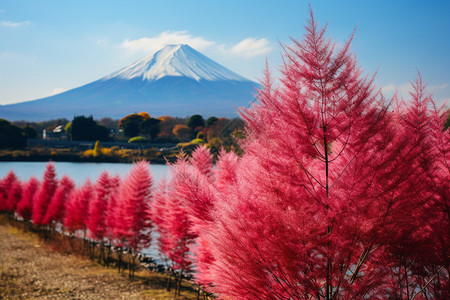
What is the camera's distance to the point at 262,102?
12.3 ft

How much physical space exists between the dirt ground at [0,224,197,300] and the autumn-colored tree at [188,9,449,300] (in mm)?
14870

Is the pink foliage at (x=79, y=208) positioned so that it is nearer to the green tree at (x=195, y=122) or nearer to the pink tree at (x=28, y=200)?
the pink tree at (x=28, y=200)

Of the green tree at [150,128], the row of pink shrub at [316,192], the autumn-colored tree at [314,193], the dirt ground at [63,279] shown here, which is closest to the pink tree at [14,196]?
the dirt ground at [63,279]

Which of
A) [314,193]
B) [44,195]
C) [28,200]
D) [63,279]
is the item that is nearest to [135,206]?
[63,279]

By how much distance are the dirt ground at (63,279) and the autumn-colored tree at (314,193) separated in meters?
14.9

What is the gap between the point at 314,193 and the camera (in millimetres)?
3410

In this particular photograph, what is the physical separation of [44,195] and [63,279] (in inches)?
557

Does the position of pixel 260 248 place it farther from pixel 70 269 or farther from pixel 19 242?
pixel 19 242

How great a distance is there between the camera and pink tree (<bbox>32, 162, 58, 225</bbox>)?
2959 cm

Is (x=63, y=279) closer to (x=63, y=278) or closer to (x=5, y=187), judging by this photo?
(x=63, y=278)

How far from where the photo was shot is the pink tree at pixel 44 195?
29.6 m

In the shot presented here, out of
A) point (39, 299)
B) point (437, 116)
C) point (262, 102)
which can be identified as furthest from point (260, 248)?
point (39, 299)

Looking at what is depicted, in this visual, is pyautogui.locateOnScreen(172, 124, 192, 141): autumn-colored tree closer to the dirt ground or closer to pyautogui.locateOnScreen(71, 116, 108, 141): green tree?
pyautogui.locateOnScreen(71, 116, 108, 141): green tree

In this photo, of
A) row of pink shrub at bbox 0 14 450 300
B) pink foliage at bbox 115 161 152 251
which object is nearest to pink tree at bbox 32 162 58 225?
pink foliage at bbox 115 161 152 251
